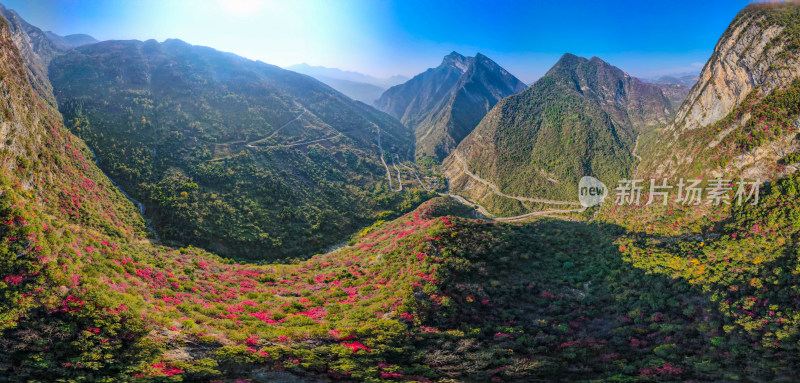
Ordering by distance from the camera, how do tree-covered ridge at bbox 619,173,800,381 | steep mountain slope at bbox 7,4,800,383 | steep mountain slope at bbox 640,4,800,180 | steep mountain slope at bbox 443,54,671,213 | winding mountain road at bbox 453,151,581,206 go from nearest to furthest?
1. steep mountain slope at bbox 7,4,800,383
2. tree-covered ridge at bbox 619,173,800,381
3. steep mountain slope at bbox 640,4,800,180
4. winding mountain road at bbox 453,151,581,206
5. steep mountain slope at bbox 443,54,671,213

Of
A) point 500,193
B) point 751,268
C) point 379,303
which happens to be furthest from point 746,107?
point 379,303

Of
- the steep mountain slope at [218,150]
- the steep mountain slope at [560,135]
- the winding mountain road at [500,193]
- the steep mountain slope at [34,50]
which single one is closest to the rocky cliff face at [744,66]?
the steep mountain slope at [560,135]

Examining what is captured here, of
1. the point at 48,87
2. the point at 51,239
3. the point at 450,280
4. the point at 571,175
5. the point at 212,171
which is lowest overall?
the point at 450,280

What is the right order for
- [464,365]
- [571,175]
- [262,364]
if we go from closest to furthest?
[262,364] < [464,365] < [571,175]

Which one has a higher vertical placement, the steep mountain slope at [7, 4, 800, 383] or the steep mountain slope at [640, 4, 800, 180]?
the steep mountain slope at [640, 4, 800, 180]

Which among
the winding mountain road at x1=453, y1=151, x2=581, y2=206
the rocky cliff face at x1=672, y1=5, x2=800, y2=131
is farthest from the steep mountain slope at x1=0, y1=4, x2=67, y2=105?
the rocky cliff face at x1=672, y1=5, x2=800, y2=131

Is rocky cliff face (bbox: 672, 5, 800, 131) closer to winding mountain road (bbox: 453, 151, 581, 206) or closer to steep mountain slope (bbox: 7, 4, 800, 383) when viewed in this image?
steep mountain slope (bbox: 7, 4, 800, 383)

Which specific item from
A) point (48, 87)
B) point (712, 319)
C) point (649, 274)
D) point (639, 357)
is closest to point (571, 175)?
point (649, 274)

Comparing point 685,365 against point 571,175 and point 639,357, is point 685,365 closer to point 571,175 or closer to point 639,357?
point 639,357
